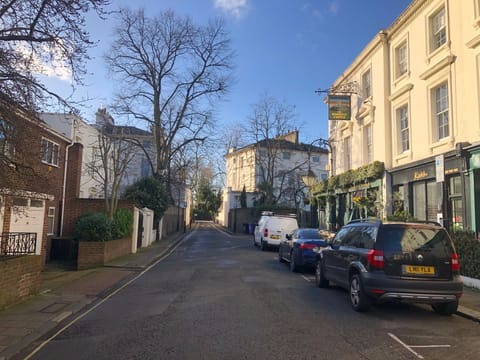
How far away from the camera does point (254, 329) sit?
630cm

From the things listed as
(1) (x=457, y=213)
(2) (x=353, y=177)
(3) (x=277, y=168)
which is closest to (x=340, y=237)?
(1) (x=457, y=213)

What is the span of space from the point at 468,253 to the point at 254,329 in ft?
23.4

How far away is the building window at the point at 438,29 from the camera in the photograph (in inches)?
593

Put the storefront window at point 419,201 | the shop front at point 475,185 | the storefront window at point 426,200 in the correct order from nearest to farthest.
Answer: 1. the shop front at point 475,185
2. the storefront window at point 426,200
3. the storefront window at point 419,201

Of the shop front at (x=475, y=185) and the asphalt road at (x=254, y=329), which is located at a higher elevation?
the shop front at (x=475, y=185)

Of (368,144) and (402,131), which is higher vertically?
(368,144)

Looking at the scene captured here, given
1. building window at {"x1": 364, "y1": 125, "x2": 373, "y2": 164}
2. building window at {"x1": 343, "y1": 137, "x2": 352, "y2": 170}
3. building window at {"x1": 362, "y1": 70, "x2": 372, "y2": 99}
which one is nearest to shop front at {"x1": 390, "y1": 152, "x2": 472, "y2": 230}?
building window at {"x1": 364, "y1": 125, "x2": 373, "y2": 164}

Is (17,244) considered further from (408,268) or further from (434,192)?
(434,192)

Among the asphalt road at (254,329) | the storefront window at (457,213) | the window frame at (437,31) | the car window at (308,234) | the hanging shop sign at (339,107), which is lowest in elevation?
the asphalt road at (254,329)

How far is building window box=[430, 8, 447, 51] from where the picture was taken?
15.1 metres

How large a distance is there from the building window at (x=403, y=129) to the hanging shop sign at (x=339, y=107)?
379 centimetres

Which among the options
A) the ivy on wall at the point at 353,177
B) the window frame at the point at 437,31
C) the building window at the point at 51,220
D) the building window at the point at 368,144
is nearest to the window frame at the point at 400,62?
the window frame at the point at 437,31

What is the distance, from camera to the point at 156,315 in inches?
288

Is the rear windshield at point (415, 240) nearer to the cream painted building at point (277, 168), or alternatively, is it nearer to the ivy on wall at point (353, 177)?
the ivy on wall at point (353, 177)
